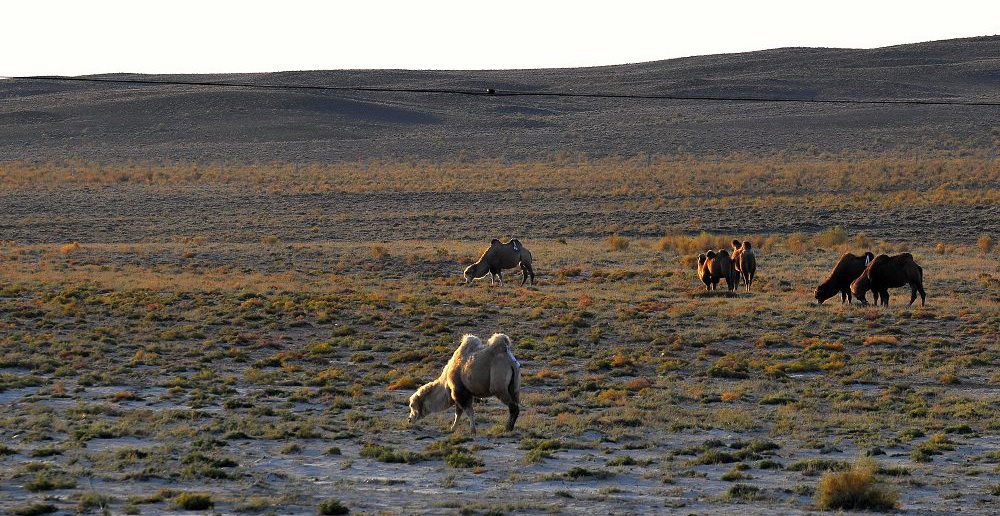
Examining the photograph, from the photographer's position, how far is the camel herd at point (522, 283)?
16250 millimetres

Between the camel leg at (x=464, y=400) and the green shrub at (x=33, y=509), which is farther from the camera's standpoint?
the camel leg at (x=464, y=400)

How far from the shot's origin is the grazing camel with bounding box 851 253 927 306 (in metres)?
31.3

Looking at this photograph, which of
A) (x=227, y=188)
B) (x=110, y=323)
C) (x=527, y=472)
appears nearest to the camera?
(x=527, y=472)

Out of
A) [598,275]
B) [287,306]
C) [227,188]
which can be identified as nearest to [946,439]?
[287,306]

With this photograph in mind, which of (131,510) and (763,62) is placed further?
(763,62)

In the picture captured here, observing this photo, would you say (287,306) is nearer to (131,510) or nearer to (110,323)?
(110,323)

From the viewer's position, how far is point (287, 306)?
1271 inches

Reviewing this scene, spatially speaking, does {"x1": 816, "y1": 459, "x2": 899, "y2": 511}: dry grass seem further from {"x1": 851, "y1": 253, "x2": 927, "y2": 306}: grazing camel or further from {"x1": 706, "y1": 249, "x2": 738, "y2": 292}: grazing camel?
{"x1": 706, "y1": 249, "x2": 738, "y2": 292}: grazing camel

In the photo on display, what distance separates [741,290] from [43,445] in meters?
23.2

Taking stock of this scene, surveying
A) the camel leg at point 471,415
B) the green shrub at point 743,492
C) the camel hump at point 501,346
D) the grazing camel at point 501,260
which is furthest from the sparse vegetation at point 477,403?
the camel hump at point 501,346

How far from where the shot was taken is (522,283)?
3844 cm

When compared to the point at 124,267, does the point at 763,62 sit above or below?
above

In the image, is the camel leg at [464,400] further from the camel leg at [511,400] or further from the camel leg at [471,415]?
the camel leg at [511,400]

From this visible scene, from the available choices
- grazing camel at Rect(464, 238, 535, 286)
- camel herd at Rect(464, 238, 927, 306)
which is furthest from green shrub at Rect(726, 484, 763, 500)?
grazing camel at Rect(464, 238, 535, 286)
